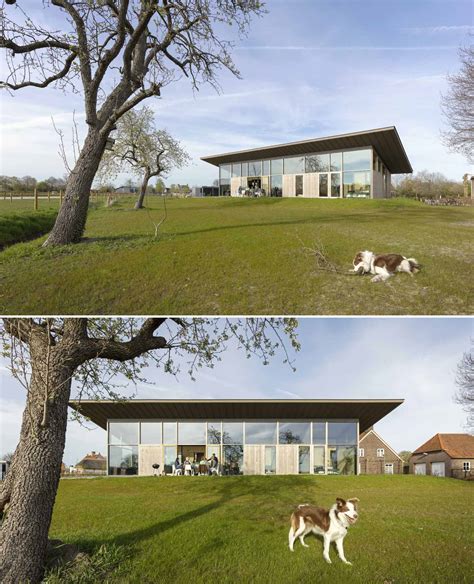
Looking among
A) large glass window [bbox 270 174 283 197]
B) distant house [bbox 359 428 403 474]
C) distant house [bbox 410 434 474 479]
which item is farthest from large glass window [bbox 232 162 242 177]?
distant house [bbox 410 434 474 479]

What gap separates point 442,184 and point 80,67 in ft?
265

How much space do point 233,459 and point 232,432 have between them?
144 centimetres

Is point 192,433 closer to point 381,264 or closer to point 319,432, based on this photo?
point 319,432

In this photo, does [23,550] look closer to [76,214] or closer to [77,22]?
[76,214]

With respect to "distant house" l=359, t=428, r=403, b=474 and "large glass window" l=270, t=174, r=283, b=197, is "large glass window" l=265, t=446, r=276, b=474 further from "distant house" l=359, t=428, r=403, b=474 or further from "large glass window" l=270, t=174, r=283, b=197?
"large glass window" l=270, t=174, r=283, b=197

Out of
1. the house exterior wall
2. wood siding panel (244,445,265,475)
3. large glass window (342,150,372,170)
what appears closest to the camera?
wood siding panel (244,445,265,475)

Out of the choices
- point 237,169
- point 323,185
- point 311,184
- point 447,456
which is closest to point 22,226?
point 323,185

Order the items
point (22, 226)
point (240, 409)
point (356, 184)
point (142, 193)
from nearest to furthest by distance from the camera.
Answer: point (22, 226)
point (240, 409)
point (142, 193)
point (356, 184)

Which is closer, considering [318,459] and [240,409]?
[240,409]

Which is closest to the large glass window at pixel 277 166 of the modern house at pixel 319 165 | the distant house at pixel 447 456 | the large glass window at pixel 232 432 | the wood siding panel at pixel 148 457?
the modern house at pixel 319 165

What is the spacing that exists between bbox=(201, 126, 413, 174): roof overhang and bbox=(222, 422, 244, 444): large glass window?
26908 mm

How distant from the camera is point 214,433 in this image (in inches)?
1087

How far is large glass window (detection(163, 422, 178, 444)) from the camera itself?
27547 millimetres

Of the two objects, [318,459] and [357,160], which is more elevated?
[357,160]
